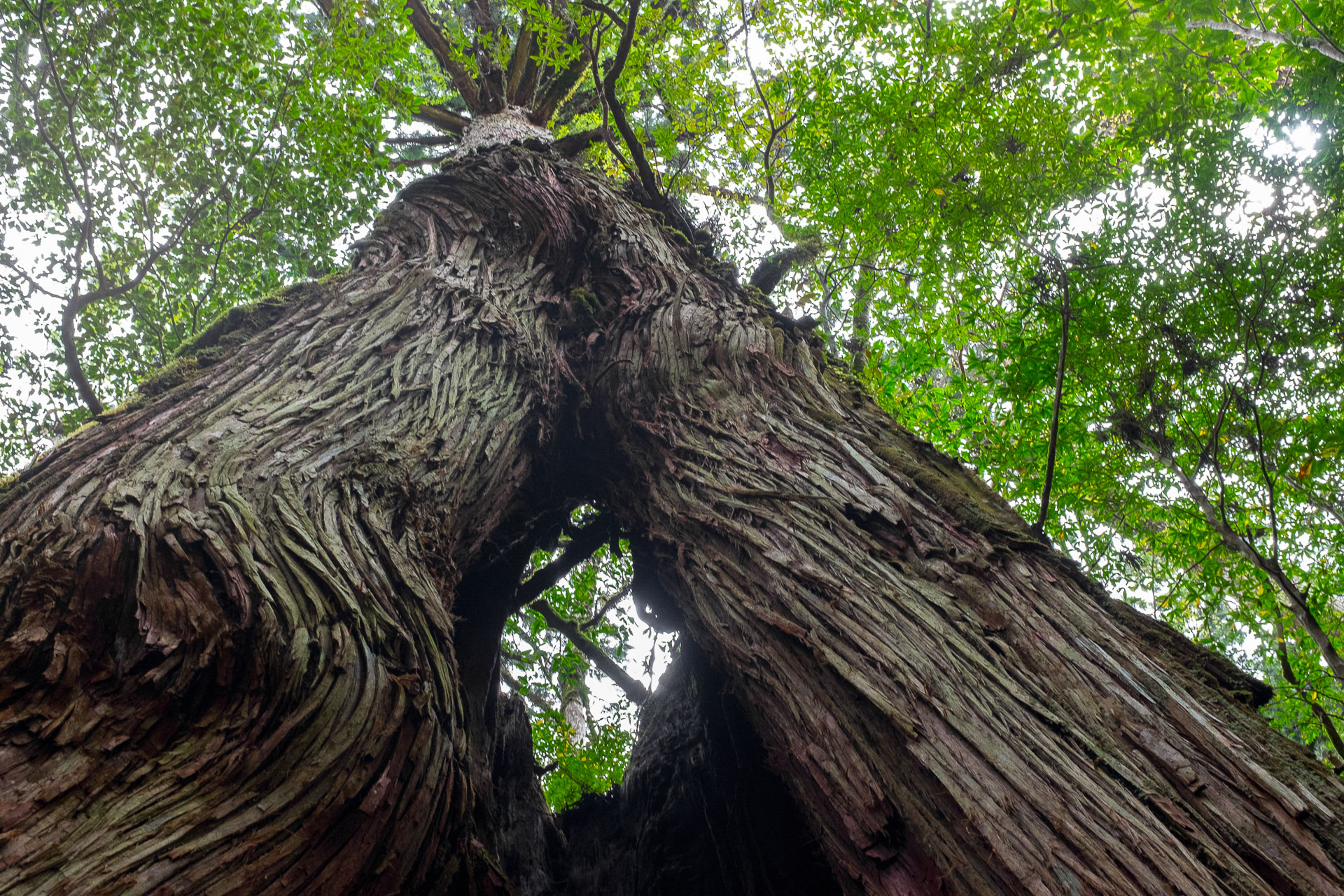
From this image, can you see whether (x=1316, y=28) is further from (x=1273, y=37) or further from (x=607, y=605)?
(x=607, y=605)

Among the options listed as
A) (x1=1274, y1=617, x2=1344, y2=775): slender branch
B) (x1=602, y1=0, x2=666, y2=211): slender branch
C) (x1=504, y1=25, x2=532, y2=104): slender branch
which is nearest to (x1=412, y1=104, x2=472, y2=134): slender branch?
(x1=504, y1=25, x2=532, y2=104): slender branch

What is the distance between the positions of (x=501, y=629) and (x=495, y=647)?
14 centimetres

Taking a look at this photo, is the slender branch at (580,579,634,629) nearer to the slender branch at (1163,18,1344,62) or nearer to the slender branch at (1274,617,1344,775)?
the slender branch at (1274,617,1344,775)

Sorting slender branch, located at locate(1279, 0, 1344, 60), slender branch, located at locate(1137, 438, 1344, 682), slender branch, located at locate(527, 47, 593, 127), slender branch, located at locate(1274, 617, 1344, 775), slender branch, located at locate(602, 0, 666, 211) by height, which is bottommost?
slender branch, located at locate(1274, 617, 1344, 775)

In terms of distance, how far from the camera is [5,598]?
4.76ft

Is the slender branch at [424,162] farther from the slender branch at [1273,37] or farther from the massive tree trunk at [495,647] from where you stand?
the slender branch at [1273,37]

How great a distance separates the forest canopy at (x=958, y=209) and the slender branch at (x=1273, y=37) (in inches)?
0.8

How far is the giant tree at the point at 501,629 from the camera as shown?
4.61ft

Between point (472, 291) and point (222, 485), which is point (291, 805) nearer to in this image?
point (222, 485)

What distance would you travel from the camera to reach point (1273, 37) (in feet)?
12.3

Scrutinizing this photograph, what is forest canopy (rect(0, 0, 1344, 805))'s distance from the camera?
13.2 ft

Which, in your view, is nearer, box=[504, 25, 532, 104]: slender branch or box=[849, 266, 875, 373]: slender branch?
box=[849, 266, 875, 373]: slender branch

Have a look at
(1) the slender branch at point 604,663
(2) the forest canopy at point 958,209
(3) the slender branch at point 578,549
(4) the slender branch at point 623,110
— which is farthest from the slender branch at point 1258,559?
(1) the slender branch at point 604,663

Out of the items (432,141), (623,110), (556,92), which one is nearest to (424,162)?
(432,141)
